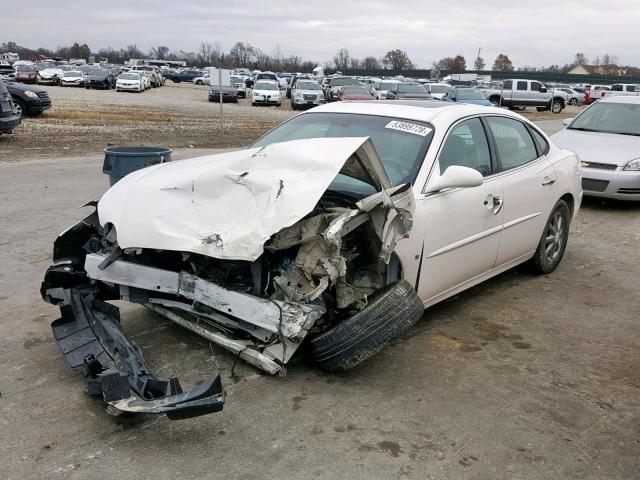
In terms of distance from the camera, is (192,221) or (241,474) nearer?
(241,474)

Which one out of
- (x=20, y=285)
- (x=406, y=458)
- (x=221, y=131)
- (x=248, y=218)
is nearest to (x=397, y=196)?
(x=248, y=218)

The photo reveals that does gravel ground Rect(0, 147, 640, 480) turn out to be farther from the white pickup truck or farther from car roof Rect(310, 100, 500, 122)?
the white pickup truck

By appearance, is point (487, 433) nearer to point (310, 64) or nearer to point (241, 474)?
point (241, 474)

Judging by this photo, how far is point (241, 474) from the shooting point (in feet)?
9.33

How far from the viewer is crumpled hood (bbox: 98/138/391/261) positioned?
3.36m

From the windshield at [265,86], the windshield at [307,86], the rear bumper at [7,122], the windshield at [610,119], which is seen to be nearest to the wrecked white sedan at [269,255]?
the windshield at [610,119]

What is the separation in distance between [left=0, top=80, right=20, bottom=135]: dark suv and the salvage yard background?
30.8 ft

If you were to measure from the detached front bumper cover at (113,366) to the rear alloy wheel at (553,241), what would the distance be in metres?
3.87

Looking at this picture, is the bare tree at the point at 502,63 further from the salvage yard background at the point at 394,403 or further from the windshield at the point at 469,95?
the salvage yard background at the point at 394,403

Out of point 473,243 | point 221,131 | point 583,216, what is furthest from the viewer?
point 221,131

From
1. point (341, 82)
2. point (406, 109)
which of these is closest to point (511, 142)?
point (406, 109)

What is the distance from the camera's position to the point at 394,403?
11.6 ft

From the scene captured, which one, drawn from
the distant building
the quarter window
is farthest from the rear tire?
the distant building

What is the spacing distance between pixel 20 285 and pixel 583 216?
7371 millimetres
